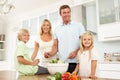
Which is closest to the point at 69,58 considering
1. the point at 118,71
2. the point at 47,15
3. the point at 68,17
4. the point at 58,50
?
the point at 58,50

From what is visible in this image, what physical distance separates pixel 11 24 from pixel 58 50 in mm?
4786

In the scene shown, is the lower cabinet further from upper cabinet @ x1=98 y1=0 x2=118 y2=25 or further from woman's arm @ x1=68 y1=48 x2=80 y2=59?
woman's arm @ x1=68 y1=48 x2=80 y2=59

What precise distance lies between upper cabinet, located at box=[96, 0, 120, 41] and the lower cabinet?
55 centimetres

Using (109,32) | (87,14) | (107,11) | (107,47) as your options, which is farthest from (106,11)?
(107,47)

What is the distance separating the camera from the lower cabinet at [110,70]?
325 cm

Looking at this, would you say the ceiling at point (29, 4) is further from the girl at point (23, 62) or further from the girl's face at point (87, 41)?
the girl's face at point (87, 41)

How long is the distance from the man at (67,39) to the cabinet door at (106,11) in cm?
195

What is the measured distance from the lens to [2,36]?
255 inches

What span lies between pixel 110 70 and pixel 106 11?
1.26m

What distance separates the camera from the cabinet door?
3705 mm

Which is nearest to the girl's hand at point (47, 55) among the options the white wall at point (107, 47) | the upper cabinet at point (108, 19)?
the upper cabinet at point (108, 19)

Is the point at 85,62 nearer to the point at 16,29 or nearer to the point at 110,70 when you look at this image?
the point at 110,70

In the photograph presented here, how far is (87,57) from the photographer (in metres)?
1.68

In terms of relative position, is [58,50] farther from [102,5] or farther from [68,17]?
[102,5]
